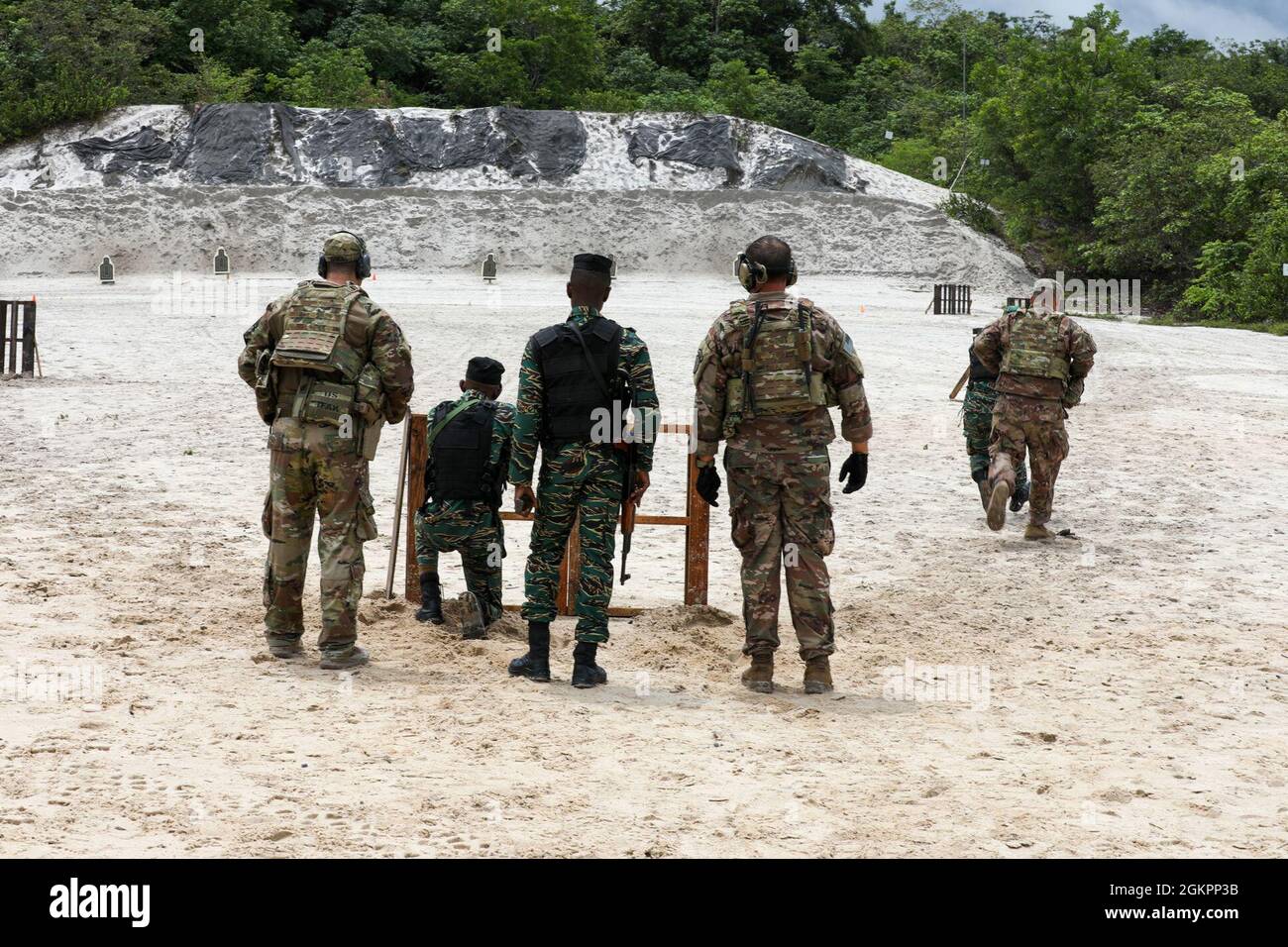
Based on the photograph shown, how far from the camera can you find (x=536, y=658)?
6.24 meters

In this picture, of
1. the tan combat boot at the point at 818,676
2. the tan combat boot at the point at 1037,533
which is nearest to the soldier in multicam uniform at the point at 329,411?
the tan combat boot at the point at 818,676

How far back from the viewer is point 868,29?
241 ft

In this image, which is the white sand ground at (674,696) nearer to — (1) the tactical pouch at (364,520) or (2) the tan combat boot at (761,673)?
(2) the tan combat boot at (761,673)

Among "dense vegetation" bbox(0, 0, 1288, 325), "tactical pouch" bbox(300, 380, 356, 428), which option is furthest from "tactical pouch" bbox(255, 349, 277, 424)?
"dense vegetation" bbox(0, 0, 1288, 325)

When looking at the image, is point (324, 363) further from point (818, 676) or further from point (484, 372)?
point (818, 676)

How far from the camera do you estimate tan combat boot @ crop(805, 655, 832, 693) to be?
6.28 metres

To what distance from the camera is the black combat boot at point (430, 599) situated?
23.7 ft

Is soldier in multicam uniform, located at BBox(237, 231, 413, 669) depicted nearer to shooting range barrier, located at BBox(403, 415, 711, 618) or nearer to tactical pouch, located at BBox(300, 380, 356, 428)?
tactical pouch, located at BBox(300, 380, 356, 428)

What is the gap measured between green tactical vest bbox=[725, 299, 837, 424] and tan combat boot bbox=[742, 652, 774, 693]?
113 centimetres

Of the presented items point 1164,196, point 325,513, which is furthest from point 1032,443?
point 1164,196

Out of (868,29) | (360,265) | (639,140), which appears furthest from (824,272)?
(360,265)

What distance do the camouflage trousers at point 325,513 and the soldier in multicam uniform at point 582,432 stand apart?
2.61 feet

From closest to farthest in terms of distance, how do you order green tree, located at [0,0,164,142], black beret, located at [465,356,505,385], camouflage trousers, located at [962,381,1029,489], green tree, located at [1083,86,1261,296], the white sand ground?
the white sand ground, black beret, located at [465,356,505,385], camouflage trousers, located at [962,381,1029,489], green tree, located at [1083,86,1261,296], green tree, located at [0,0,164,142]

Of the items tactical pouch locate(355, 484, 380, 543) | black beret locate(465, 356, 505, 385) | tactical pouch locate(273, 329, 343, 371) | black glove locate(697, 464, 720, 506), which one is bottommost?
tactical pouch locate(355, 484, 380, 543)
